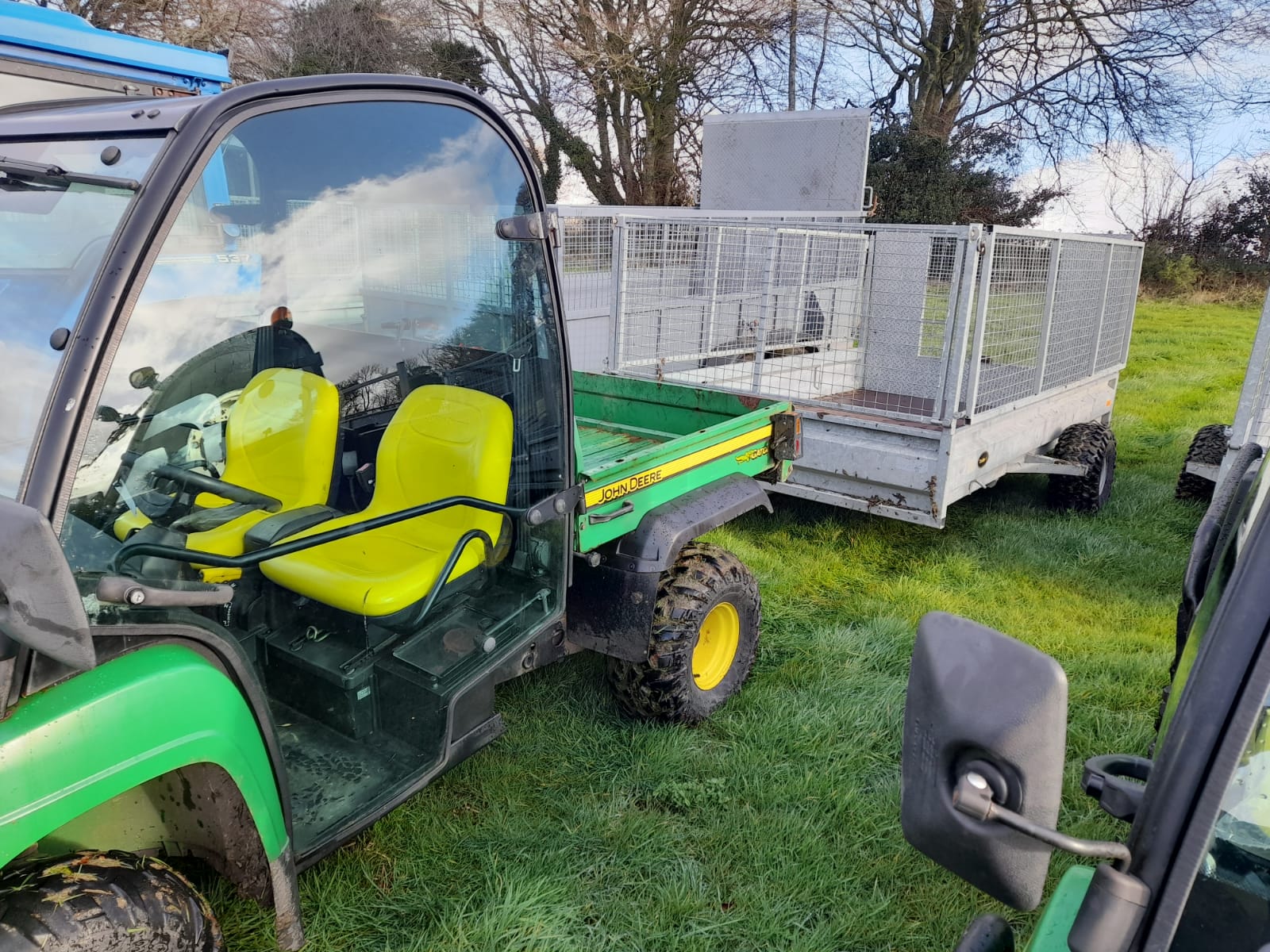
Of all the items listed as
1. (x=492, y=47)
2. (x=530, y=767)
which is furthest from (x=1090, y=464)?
(x=492, y=47)

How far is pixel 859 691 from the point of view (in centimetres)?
345

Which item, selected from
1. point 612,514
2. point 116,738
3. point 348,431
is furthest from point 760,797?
point 116,738

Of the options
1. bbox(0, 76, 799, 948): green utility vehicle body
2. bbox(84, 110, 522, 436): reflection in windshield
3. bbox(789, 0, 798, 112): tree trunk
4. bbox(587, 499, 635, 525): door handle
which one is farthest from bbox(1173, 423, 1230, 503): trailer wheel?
bbox(789, 0, 798, 112): tree trunk

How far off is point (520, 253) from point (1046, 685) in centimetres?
185

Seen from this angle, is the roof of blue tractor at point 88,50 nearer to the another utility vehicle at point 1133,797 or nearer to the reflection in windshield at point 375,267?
the reflection in windshield at point 375,267

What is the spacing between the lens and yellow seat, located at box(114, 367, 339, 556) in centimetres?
213

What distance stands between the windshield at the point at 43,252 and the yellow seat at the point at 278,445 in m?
0.52

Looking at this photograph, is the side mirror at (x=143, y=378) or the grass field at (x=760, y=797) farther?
the grass field at (x=760, y=797)

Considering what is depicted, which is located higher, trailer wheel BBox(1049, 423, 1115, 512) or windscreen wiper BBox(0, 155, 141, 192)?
windscreen wiper BBox(0, 155, 141, 192)

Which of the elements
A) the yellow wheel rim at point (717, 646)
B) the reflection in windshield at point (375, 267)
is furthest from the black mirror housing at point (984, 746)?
the yellow wheel rim at point (717, 646)

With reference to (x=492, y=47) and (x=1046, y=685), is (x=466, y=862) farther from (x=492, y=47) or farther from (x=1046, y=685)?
(x=492, y=47)

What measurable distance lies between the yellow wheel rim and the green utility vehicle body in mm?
166

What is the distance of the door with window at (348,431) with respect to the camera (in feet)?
5.82

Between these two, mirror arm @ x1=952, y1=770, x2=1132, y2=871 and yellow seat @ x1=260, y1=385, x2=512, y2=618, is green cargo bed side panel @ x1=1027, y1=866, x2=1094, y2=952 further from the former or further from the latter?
yellow seat @ x1=260, y1=385, x2=512, y2=618
